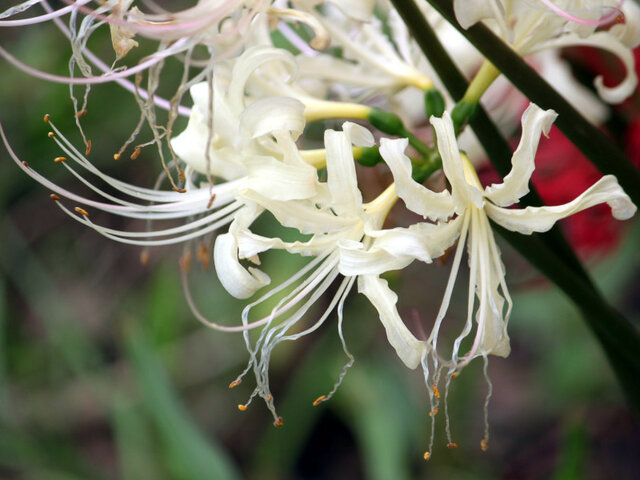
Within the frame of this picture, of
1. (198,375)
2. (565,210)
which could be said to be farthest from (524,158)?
(198,375)

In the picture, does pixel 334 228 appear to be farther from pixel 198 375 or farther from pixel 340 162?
pixel 198 375

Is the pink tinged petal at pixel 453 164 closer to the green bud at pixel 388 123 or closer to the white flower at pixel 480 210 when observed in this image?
the white flower at pixel 480 210

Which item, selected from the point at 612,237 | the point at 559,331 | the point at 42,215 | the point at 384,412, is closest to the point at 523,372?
the point at 559,331

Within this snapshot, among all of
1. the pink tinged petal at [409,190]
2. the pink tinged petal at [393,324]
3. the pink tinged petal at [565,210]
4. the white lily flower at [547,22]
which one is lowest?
the pink tinged petal at [393,324]

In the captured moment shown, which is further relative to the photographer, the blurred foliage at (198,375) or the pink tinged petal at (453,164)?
the blurred foliage at (198,375)

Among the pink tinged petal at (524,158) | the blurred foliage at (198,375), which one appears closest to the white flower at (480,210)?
the pink tinged petal at (524,158)

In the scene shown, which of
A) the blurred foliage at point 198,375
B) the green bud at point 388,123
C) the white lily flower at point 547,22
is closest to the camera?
the white lily flower at point 547,22

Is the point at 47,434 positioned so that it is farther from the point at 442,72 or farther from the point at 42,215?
the point at 442,72
